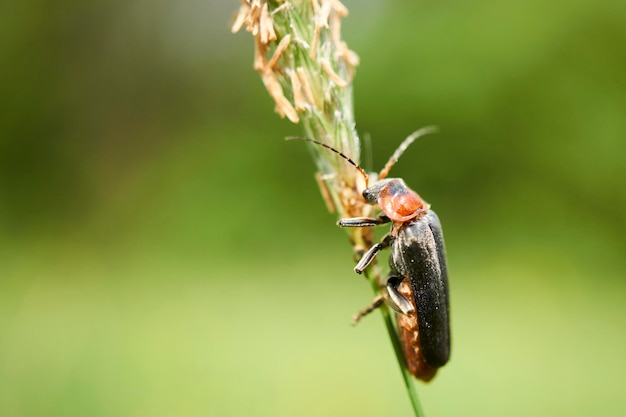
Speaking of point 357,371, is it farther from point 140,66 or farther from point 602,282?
point 140,66

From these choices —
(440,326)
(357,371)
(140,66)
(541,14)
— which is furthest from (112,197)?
(440,326)

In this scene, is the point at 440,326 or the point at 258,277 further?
the point at 258,277

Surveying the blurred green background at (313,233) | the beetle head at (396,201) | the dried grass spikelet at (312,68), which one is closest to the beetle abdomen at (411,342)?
the beetle head at (396,201)

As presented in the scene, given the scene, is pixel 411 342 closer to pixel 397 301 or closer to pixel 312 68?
pixel 397 301

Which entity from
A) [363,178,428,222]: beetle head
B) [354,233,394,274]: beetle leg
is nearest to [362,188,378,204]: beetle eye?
[363,178,428,222]: beetle head

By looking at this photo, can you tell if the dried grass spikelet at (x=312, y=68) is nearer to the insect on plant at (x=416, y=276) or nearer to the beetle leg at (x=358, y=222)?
the beetle leg at (x=358, y=222)

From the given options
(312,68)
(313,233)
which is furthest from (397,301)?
(313,233)

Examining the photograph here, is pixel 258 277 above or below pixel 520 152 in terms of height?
below
